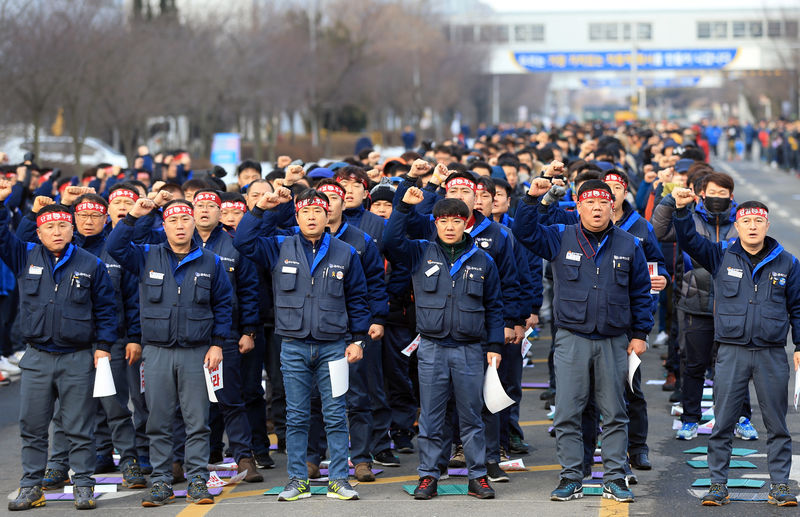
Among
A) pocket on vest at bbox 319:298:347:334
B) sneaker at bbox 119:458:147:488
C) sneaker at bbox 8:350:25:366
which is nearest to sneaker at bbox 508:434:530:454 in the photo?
pocket on vest at bbox 319:298:347:334

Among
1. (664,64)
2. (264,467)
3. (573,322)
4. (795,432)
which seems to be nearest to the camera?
(573,322)

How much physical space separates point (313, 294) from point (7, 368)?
20.9 ft

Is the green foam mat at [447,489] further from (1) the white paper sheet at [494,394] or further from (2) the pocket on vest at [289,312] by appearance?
(2) the pocket on vest at [289,312]

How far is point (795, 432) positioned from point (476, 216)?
3.50m

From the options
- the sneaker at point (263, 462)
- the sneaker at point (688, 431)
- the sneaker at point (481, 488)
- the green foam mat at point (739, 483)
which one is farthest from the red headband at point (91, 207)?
the sneaker at point (688, 431)

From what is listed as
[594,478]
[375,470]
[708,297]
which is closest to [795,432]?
[708,297]

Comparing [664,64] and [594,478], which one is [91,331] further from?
[664,64]

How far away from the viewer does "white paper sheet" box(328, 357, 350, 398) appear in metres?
8.34

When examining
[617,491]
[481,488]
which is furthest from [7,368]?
[617,491]

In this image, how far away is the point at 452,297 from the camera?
831 centimetres

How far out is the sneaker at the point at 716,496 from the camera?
7.95 m

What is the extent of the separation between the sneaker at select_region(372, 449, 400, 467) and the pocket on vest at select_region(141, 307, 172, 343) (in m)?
2.02

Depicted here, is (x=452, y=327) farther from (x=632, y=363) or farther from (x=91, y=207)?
(x=91, y=207)

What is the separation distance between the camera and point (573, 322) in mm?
8172
